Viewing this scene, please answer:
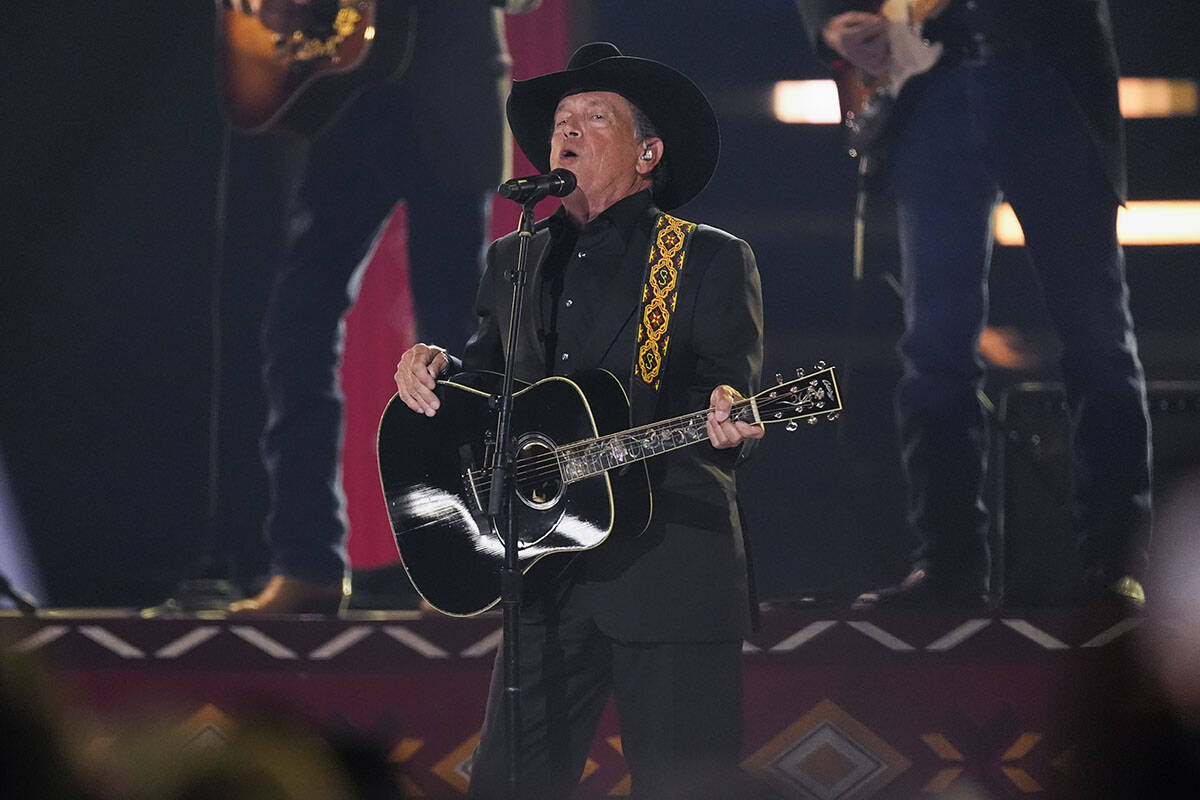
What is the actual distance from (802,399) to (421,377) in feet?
2.64

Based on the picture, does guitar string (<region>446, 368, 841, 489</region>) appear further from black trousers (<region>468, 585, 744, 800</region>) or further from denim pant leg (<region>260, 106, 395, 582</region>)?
denim pant leg (<region>260, 106, 395, 582</region>)

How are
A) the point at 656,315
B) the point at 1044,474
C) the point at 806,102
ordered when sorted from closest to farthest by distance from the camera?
the point at 656,315 < the point at 1044,474 < the point at 806,102

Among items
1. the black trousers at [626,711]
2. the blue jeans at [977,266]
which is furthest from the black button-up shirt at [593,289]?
the blue jeans at [977,266]

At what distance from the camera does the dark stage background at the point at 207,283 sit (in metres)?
4.02

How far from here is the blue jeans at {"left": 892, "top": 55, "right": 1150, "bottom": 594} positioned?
3.93m

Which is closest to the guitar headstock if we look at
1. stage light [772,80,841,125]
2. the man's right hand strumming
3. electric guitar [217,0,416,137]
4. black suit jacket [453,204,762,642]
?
black suit jacket [453,204,762,642]

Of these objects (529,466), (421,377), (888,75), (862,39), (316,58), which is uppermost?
(316,58)

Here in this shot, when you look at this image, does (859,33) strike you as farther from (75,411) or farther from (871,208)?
(75,411)

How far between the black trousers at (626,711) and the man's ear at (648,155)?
937 millimetres

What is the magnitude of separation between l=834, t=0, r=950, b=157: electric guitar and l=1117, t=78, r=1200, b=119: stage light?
2.05 ft

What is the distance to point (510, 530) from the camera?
7.67 feet

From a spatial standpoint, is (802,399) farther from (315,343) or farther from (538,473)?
(315,343)

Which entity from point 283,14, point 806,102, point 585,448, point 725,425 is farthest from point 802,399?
point 283,14

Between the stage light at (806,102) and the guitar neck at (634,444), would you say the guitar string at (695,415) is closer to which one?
the guitar neck at (634,444)
